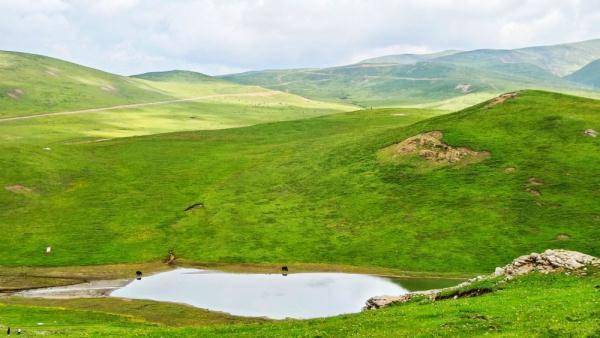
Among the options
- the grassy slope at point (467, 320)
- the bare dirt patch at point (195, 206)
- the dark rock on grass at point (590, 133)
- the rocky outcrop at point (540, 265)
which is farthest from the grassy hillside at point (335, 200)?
the grassy slope at point (467, 320)

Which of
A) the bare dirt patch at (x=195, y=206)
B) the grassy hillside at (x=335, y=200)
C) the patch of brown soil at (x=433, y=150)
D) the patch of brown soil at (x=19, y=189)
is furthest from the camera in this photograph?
the patch of brown soil at (x=19, y=189)

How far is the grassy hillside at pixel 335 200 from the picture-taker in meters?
86.4

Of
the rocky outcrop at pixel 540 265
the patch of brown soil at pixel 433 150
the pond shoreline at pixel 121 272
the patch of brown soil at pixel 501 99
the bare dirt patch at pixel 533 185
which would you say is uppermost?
the patch of brown soil at pixel 501 99

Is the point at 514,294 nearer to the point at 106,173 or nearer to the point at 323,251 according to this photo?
the point at 323,251

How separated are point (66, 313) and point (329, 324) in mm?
35152

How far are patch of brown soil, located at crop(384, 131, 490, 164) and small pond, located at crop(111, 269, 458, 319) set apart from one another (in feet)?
142

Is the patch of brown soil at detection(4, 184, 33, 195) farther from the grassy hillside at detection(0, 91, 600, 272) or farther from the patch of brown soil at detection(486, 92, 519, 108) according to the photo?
→ the patch of brown soil at detection(486, 92, 519, 108)

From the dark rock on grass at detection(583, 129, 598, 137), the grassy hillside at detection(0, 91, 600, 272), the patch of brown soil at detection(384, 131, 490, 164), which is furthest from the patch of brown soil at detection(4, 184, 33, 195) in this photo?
the dark rock on grass at detection(583, 129, 598, 137)

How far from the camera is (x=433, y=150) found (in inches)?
4572

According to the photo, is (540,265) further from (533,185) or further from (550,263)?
(533,185)

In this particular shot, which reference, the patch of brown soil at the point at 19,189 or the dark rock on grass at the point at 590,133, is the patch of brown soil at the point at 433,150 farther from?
the patch of brown soil at the point at 19,189

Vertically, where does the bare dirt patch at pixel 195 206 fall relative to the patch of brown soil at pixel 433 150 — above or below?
below

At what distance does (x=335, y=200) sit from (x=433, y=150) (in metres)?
26.1

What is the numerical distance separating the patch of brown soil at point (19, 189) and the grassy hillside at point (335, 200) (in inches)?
21.2
